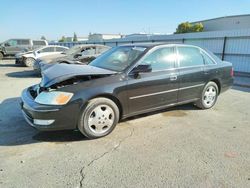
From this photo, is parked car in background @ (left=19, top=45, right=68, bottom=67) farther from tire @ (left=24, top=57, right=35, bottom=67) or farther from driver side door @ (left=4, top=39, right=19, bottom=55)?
driver side door @ (left=4, top=39, right=19, bottom=55)

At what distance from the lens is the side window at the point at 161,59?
13.9 feet

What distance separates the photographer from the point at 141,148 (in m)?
3.37

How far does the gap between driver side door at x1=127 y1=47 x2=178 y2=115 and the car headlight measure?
1.10m

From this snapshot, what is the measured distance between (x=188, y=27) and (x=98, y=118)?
164 ft

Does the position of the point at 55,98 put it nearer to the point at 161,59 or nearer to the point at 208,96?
the point at 161,59

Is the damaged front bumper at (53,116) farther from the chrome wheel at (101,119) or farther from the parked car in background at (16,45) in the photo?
the parked car in background at (16,45)

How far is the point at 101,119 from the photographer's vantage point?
12.1 ft

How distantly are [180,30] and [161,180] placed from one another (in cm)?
5213

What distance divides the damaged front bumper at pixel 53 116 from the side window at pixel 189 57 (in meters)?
2.53

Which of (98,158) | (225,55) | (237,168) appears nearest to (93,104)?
(98,158)

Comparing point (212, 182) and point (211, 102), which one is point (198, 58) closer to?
point (211, 102)

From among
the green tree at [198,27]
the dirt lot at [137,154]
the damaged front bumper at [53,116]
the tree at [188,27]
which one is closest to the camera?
the dirt lot at [137,154]

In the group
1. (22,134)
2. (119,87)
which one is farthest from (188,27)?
(22,134)

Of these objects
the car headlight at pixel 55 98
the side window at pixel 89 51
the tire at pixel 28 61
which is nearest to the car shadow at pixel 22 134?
the car headlight at pixel 55 98
